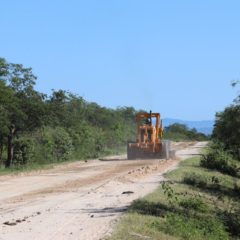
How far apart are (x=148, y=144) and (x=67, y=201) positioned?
2524cm

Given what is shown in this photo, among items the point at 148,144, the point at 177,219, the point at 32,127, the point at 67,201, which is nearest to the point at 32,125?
the point at 32,127

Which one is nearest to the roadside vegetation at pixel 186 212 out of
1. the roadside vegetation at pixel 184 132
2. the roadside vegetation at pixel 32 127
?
the roadside vegetation at pixel 32 127

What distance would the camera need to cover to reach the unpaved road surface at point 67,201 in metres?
13.0

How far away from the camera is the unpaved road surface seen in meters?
13.0

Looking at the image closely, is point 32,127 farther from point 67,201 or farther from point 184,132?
point 184,132

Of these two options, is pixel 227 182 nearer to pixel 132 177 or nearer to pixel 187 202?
pixel 132 177

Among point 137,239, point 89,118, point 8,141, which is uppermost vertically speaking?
point 89,118

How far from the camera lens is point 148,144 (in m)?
43.7

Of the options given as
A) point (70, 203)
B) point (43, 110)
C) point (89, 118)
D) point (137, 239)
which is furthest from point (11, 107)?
point (89, 118)

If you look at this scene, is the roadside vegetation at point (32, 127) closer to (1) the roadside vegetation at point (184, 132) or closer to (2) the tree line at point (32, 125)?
(2) the tree line at point (32, 125)

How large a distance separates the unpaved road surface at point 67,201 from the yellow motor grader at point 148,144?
10309 mm

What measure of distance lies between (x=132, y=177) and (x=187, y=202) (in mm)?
9146

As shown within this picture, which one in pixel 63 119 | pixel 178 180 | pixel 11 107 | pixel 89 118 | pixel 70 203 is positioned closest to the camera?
pixel 70 203

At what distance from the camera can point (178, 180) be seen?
26.8 metres
